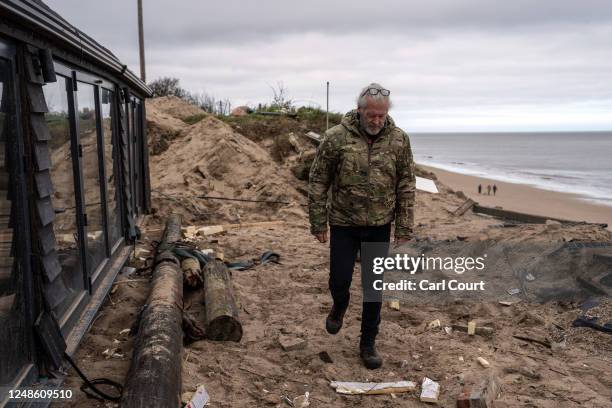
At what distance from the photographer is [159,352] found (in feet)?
12.0

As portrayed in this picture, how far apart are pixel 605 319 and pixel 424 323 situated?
5.42 feet

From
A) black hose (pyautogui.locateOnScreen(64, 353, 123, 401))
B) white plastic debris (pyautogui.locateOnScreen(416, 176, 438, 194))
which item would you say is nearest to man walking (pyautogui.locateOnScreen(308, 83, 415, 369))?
black hose (pyautogui.locateOnScreen(64, 353, 123, 401))

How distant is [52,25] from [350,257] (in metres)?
2.66

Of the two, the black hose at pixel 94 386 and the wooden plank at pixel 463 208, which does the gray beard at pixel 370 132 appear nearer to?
the black hose at pixel 94 386

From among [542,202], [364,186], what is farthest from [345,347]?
[542,202]

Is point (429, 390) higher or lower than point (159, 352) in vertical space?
lower

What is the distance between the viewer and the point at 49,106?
13.5 feet

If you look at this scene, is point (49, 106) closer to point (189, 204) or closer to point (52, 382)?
point (52, 382)

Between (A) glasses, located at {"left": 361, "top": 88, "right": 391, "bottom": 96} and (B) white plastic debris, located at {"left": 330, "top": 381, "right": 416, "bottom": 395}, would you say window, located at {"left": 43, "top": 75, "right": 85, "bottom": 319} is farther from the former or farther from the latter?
(A) glasses, located at {"left": 361, "top": 88, "right": 391, "bottom": 96}

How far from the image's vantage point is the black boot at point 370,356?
4301 millimetres

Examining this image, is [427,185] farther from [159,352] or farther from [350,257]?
[159,352]

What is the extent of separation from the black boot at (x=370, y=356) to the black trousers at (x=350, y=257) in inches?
1.5

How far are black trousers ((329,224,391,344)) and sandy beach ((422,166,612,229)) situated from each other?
11650mm

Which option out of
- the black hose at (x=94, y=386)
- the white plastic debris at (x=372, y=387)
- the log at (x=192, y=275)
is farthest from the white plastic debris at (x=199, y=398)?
the log at (x=192, y=275)
